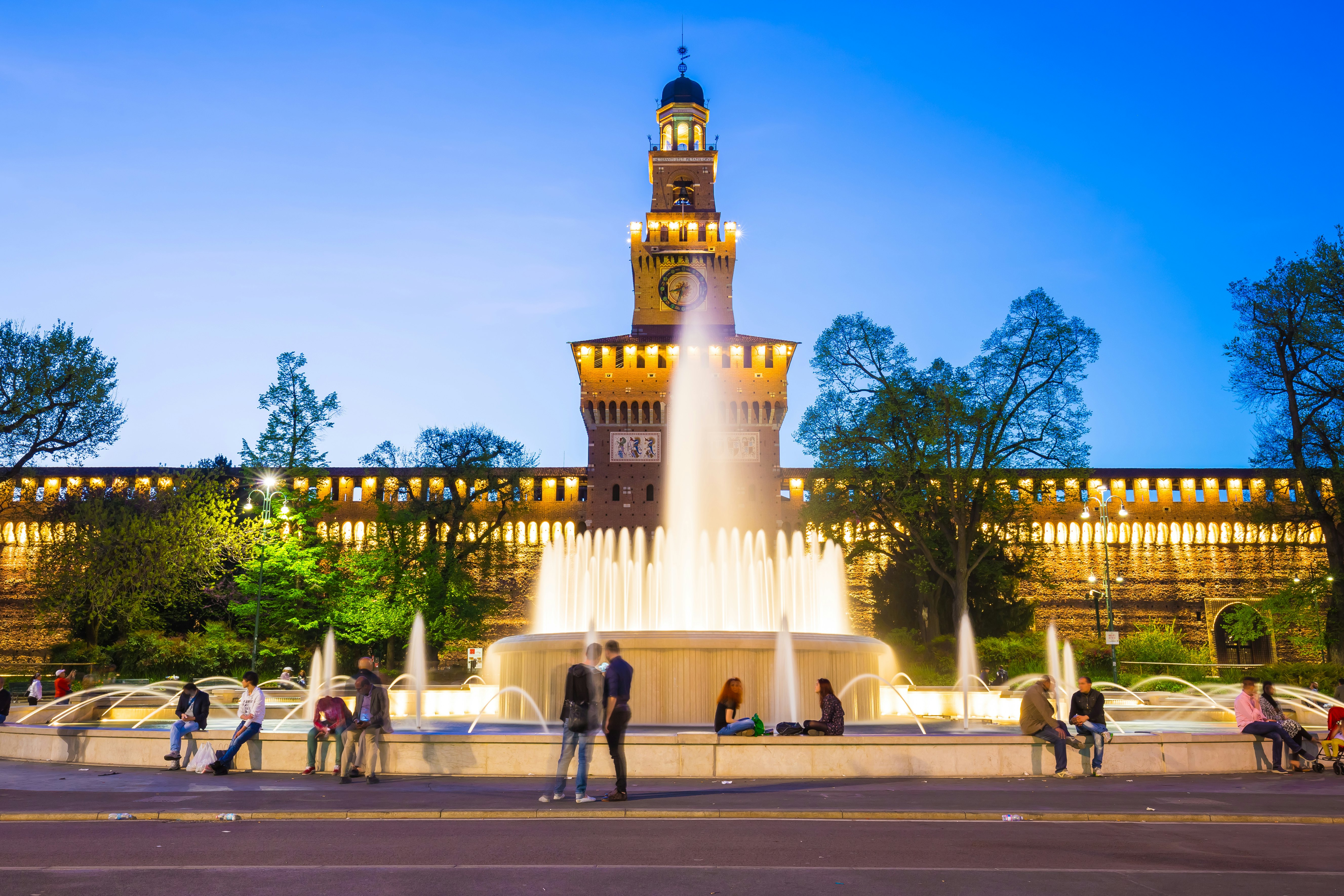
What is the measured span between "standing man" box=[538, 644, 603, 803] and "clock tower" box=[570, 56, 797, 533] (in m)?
A: 42.8

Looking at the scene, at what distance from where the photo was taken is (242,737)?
39.7ft

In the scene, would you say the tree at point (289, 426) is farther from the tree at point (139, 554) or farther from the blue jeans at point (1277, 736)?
the blue jeans at point (1277, 736)

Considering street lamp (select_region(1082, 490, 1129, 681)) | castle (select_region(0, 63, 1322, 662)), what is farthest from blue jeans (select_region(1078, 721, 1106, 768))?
castle (select_region(0, 63, 1322, 662))

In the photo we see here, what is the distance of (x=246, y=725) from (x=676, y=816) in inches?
234

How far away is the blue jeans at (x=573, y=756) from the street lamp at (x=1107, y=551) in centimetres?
2126

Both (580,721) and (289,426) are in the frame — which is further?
(289,426)

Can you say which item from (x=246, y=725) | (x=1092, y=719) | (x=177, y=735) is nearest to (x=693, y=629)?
(x=1092, y=719)

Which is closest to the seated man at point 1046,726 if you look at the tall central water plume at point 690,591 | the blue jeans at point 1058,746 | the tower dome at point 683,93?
the blue jeans at point 1058,746

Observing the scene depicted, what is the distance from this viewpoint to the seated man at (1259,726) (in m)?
12.6

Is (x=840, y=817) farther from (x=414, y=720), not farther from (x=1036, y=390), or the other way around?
(x=1036, y=390)

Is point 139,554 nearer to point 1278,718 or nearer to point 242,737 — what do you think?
point 242,737

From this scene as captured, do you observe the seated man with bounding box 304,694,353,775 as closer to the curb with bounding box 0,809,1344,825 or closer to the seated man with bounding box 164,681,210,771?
the seated man with bounding box 164,681,210,771

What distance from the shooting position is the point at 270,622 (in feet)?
139

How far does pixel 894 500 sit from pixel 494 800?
96.0 feet
